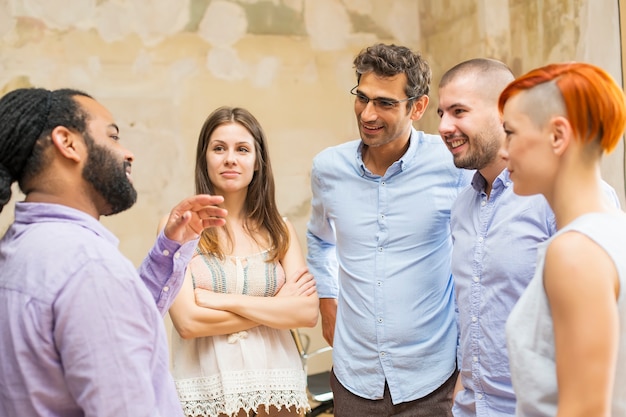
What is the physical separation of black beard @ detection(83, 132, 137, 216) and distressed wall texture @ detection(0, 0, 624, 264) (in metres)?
3.20

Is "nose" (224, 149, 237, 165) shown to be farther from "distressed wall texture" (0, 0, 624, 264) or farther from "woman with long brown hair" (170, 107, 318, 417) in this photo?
"distressed wall texture" (0, 0, 624, 264)

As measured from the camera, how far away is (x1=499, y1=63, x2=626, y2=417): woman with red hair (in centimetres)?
131

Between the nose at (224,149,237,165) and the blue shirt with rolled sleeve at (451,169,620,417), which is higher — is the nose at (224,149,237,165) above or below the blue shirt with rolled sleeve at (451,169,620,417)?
above

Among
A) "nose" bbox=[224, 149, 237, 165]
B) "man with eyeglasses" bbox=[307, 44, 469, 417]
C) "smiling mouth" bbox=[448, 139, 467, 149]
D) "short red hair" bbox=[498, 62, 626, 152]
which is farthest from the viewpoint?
"nose" bbox=[224, 149, 237, 165]

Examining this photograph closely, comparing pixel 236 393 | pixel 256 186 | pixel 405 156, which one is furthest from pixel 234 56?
pixel 236 393

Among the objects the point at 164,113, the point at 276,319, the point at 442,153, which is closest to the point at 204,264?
the point at 276,319

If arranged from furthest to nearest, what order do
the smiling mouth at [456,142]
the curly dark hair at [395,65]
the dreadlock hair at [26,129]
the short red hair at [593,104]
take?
1. the curly dark hair at [395,65]
2. the smiling mouth at [456,142]
3. the dreadlock hair at [26,129]
4. the short red hair at [593,104]

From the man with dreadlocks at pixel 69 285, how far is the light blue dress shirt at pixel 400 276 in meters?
1.09

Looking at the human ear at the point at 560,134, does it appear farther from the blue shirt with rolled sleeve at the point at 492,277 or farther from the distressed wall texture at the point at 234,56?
the distressed wall texture at the point at 234,56

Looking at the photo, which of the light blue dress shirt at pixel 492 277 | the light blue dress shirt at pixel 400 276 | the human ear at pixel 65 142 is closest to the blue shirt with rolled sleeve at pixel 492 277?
the light blue dress shirt at pixel 492 277

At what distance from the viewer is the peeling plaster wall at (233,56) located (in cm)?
477

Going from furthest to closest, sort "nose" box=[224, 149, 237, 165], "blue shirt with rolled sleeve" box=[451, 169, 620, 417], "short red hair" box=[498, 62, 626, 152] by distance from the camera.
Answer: "nose" box=[224, 149, 237, 165] → "blue shirt with rolled sleeve" box=[451, 169, 620, 417] → "short red hair" box=[498, 62, 626, 152]

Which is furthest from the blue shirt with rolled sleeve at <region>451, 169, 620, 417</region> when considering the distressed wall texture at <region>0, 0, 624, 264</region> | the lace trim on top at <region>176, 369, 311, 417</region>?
the distressed wall texture at <region>0, 0, 624, 264</region>

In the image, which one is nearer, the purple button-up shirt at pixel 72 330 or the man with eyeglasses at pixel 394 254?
the purple button-up shirt at pixel 72 330
